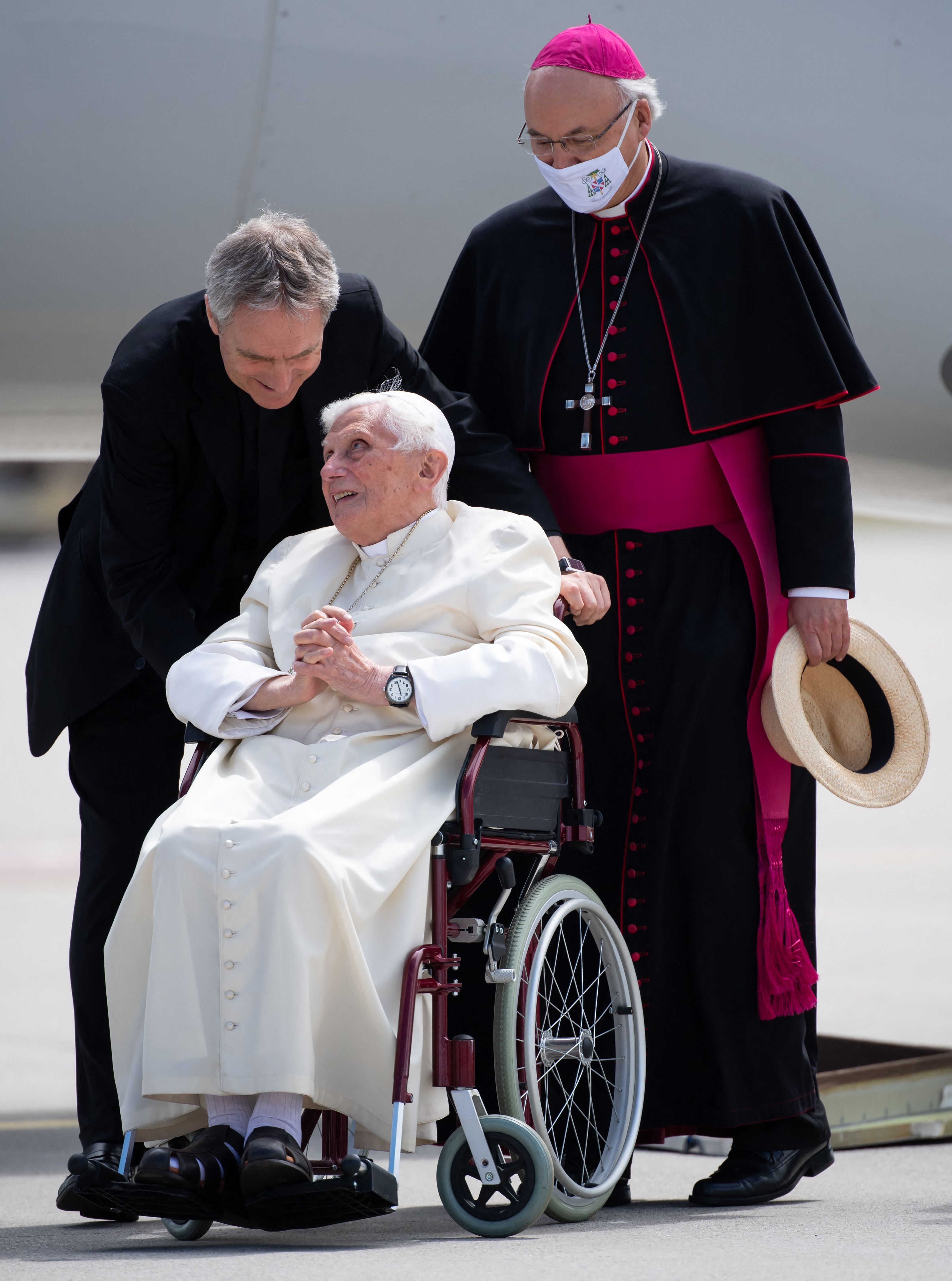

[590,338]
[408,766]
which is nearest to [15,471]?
[590,338]

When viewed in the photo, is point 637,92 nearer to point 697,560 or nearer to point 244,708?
point 697,560

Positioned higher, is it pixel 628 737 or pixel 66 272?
pixel 66 272

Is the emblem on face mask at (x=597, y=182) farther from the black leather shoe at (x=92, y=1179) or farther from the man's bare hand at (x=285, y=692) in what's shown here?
the black leather shoe at (x=92, y=1179)

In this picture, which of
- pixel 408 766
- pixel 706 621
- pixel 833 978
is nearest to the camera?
pixel 408 766

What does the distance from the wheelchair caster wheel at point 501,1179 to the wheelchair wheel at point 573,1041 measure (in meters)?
0.09

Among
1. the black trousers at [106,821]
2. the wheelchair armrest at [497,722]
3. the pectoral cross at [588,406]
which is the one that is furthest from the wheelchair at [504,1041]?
the pectoral cross at [588,406]

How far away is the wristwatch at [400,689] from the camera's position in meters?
2.37

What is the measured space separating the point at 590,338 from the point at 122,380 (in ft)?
2.74

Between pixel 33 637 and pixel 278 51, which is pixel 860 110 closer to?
pixel 278 51

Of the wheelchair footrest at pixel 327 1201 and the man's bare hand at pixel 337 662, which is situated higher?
the man's bare hand at pixel 337 662

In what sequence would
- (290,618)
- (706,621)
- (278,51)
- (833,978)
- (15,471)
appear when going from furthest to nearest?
(833,978) → (15,471) → (278,51) → (706,621) → (290,618)

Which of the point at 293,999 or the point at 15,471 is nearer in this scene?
the point at 293,999

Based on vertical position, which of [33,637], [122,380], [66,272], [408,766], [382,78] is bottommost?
[408,766]

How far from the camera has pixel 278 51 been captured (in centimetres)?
382
